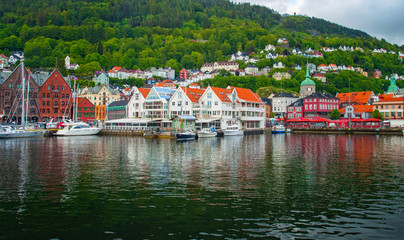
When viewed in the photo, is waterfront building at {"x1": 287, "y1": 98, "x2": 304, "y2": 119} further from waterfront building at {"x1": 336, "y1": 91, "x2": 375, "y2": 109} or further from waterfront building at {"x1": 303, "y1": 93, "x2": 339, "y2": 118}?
waterfront building at {"x1": 336, "y1": 91, "x2": 375, "y2": 109}

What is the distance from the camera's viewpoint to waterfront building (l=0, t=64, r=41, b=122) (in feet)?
303

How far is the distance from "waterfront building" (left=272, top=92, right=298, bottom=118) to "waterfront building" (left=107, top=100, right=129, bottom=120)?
53.0 meters

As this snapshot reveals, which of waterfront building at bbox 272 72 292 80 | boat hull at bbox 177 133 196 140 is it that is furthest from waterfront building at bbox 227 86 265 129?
waterfront building at bbox 272 72 292 80

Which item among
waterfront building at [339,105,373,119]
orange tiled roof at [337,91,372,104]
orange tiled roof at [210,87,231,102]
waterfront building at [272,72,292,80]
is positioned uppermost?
waterfront building at [272,72,292,80]

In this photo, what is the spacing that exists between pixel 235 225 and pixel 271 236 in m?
1.57

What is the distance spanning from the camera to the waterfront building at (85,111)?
4279 inches

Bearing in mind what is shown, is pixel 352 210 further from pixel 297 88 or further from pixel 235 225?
pixel 297 88


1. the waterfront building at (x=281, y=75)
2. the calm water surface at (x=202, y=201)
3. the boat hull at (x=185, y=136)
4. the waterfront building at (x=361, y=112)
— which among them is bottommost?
the calm water surface at (x=202, y=201)

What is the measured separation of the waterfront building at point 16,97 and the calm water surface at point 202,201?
73.7m

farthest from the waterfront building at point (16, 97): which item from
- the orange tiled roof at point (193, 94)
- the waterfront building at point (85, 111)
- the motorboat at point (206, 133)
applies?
the motorboat at point (206, 133)

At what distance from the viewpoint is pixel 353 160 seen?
31.3 metres

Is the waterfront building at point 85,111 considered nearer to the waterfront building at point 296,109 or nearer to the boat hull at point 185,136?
the boat hull at point 185,136

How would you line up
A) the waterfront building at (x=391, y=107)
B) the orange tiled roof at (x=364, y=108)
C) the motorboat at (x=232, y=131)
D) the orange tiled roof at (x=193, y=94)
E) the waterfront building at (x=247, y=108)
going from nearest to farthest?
1. the motorboat at (x=232, y=131)
2. the orange tiled roof at (x=193, y=94)
3. the waterfront building at (x=247, y=108)
4. the waterfront building at (x=391, y=107)
5. the orange tiled roof at (x=364, y=108)

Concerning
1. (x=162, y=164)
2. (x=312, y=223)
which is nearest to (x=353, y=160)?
(x=162, y=164)
